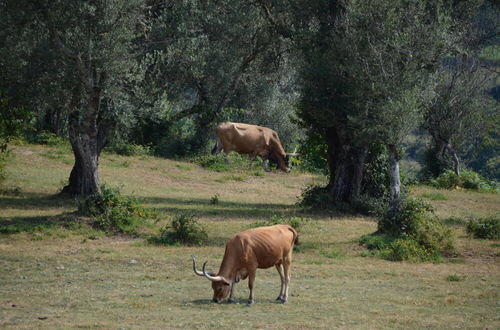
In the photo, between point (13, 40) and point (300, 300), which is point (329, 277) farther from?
point (13, 40)

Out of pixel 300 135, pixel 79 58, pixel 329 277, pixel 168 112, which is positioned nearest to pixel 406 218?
pixel 329 277

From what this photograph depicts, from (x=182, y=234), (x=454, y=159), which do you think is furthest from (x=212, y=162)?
(x=182, y=234)

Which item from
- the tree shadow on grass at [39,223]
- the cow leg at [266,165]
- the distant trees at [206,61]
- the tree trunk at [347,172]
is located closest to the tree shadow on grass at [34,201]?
the tree shadow on grass at [39,223]

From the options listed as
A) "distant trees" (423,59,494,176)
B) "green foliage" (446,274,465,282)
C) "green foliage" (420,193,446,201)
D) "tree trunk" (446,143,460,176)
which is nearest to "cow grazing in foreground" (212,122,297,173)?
"distant trees" (423,59,494,176)

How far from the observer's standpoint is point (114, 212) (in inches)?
1004

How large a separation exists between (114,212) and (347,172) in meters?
10.4

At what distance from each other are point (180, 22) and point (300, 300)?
64.4 ft

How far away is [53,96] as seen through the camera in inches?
1088

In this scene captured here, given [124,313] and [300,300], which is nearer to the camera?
[124,313]

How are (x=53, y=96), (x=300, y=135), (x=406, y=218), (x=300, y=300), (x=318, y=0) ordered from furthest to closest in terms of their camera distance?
1. (x=300, y=135)
2. (x=318, y=0)
3. (x=53, y=96)
4. (x=406, y=218)
5. (x=300, y=300)

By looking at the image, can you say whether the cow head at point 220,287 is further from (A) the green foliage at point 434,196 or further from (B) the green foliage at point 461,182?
(B) the green foliage at point 461,182

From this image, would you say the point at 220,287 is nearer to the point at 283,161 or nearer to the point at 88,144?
the point at 88,144

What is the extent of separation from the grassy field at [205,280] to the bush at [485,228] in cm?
43

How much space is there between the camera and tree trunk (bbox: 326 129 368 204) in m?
31.0
